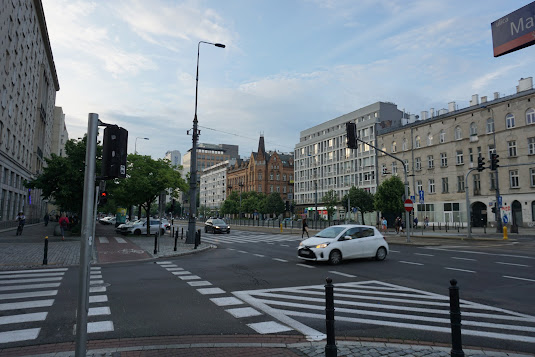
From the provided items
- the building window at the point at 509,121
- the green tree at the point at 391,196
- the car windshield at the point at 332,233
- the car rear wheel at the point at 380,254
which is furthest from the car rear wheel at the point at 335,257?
the building window at the point at 509,121

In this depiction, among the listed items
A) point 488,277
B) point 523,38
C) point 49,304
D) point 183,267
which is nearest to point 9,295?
point 49,304

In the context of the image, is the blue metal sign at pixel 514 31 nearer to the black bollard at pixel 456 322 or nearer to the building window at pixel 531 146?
the black bollard at pixel 456 322

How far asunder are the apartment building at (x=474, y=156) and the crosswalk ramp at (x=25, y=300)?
1377 inches

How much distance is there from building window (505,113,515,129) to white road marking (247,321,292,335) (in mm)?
48304

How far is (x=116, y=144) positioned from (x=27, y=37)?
46.9m

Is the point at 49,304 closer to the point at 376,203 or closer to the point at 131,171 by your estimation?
the point at 131,171

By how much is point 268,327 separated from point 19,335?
385cm

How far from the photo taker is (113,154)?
416 centimetres

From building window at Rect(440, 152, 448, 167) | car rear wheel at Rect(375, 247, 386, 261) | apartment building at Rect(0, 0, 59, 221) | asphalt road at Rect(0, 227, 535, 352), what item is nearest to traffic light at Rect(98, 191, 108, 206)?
asphalt road at Rect(0, 227, 535, 352)

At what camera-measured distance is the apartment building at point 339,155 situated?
6631 centimetres

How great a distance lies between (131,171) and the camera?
31250mm

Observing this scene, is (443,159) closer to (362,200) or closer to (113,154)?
(362,200)

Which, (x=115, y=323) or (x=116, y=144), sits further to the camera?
(x=115, y=323)

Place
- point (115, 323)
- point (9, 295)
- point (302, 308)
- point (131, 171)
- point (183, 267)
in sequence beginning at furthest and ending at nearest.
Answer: point (131, 171)
point (183, 267)
point (9, 295)
point (302, 308)
point (115, 323)
